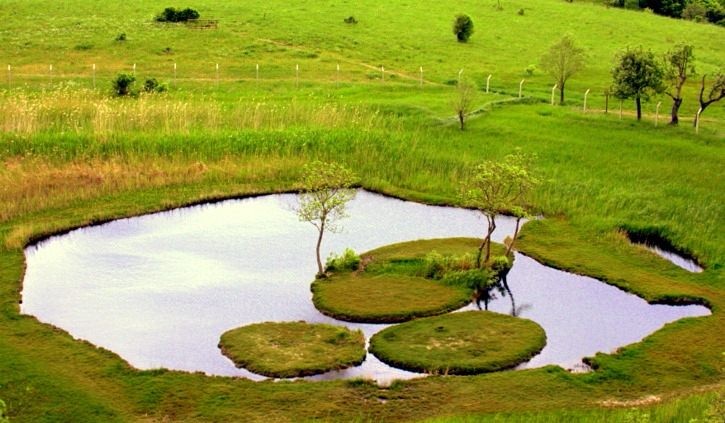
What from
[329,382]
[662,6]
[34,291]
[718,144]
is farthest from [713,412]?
[662,6]

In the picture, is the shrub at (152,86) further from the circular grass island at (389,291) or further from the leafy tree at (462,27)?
the leafy tree at (462,27)

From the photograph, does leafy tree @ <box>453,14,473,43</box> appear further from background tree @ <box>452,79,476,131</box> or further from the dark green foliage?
background tree @ <box>452,79,476,131</box>

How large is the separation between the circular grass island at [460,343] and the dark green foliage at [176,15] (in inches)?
1749

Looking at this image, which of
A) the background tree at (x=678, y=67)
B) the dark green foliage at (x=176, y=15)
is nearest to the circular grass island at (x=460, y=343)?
the background tree at (x=678, y=67)

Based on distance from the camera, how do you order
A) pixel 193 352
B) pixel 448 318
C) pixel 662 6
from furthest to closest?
pixel 662 6 → pixel 448 318 → pixel 193 352

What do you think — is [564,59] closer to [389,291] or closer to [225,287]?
[389,291]

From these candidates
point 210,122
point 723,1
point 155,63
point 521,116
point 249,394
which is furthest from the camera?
point 723,1

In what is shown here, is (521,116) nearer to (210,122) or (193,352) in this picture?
(210,122)

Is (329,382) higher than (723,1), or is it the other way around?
(723,1)

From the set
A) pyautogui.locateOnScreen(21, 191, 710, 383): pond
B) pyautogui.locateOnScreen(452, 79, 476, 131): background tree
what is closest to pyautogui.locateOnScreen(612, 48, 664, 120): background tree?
pyautogui.locateOnScreen(452, 79, 476, 131): background tree

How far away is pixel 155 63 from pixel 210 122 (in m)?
17.8

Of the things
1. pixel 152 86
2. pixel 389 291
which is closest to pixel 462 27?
pixel 152 86

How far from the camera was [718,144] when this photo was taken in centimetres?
3547

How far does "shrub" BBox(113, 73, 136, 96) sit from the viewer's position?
41.5 meters
